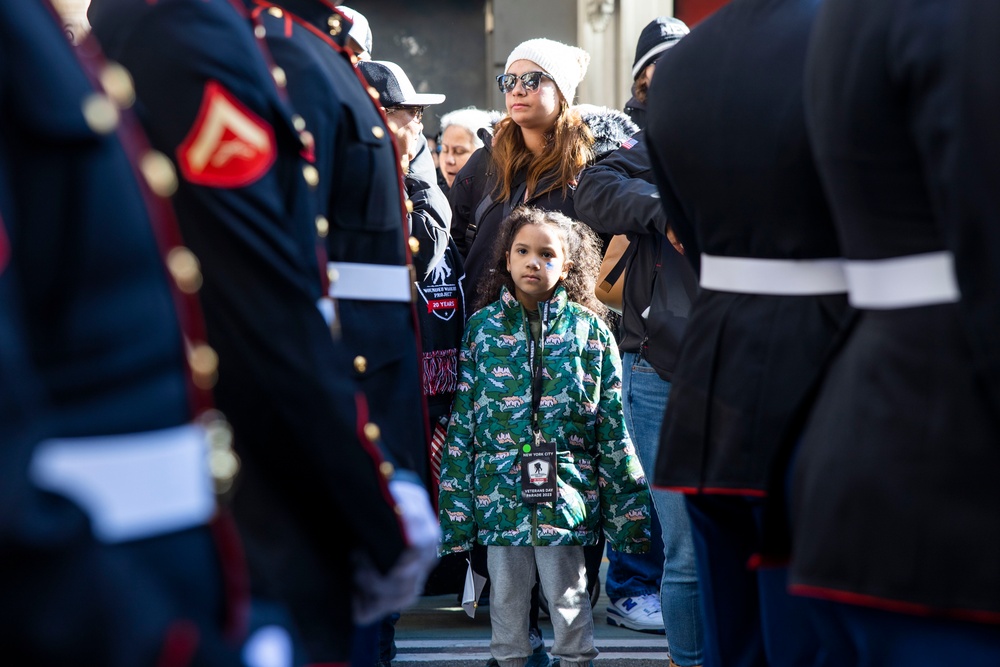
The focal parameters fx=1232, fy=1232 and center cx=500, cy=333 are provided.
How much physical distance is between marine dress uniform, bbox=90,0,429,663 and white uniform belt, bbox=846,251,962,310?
0.65m

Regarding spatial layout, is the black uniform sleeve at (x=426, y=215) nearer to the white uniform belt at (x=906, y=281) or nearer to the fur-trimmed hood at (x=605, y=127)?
the fur-trimmed hood at (x=605, y=127)

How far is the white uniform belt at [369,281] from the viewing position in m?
1.99

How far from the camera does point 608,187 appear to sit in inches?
133

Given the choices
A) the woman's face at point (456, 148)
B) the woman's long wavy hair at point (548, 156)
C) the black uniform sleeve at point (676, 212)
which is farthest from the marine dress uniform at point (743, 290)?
the woman's face at point (456, 148)

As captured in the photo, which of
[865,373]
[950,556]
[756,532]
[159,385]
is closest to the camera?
[159,385]

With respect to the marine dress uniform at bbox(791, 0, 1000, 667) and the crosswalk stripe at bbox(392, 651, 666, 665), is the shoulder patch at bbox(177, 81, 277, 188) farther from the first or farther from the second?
the crosswalk stripe at bbox(392, 651, 666, 665)

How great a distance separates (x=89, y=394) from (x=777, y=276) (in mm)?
1300

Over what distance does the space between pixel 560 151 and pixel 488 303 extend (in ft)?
1.89

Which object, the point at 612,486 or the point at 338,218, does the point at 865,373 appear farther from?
the point at 612,486

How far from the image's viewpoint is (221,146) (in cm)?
140

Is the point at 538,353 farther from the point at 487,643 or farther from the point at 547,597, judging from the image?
the point at 487,643

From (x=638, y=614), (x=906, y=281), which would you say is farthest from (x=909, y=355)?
(x=638, y=614)

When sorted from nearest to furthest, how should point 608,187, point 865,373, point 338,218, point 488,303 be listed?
point 865,373, point 338,218, point 608,187, point 488,303

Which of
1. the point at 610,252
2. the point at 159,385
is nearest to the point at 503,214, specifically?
the point at 610,252
